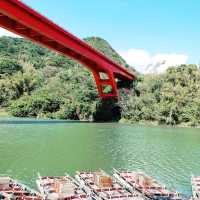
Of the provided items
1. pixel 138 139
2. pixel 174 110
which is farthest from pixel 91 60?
pixel 174 110

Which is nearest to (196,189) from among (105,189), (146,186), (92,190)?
(146,186)

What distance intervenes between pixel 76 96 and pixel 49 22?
113 ft

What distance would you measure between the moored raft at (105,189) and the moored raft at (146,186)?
31cm

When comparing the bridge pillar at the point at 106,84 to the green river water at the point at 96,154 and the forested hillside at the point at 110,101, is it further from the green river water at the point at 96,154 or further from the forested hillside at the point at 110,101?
the green river water at the point at 96,154

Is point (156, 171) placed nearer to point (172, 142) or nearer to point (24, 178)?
point (24, 178)

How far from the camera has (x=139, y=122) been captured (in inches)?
2375

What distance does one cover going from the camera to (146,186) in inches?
677

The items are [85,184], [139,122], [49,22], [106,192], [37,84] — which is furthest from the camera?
[37,84]

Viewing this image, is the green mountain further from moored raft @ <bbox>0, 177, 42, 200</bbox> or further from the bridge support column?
moored raft @ <bbox>0, 177, 42, 200</bbox>

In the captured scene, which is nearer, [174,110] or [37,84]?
[174,110]

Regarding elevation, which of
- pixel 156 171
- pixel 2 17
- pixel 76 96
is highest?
pixel 2 17

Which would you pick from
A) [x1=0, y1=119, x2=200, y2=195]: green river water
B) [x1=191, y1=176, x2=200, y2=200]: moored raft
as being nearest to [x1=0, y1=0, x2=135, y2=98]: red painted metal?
[x1=0, y1=119, x2=200, y2=195]: green river water

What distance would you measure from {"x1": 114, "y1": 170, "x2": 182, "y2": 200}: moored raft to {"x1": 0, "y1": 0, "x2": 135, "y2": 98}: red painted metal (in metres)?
14.2

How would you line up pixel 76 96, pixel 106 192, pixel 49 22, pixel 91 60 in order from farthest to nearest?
pixel 76 96 < pixel 91 60 < pixel 49 22 < pixel 106 192
